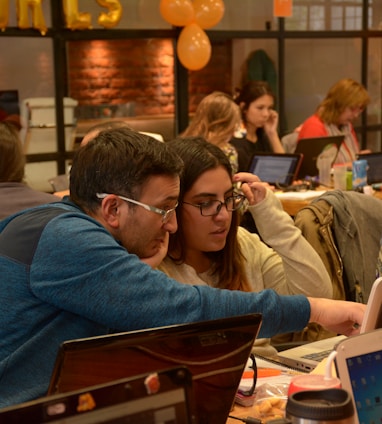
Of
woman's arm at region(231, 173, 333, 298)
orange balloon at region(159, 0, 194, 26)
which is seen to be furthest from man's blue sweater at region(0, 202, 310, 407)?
orange balloon at region(159, 0, 194, 26)

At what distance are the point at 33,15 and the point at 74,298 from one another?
5.52 metres

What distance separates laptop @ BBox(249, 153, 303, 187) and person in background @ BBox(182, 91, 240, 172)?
181 millimetres

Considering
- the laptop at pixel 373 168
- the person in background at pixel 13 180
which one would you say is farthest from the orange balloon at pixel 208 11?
the person in background at pixel 13 180

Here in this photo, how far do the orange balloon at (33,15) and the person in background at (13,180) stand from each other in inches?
133

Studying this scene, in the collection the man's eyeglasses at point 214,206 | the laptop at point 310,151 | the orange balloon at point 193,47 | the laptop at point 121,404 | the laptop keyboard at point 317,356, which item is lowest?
the laptop keyboard at point 317,356

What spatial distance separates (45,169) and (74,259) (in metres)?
5.62

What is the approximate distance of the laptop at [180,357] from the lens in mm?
1683

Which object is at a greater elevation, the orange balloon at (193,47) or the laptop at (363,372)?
the orange balloon at (193,47)

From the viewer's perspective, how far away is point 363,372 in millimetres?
1645

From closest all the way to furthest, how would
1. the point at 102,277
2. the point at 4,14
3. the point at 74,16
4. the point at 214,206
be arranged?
the point at 102,277, the point at 214,206, the point at 4,14, the point at 74,16

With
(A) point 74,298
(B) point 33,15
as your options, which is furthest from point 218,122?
(A) point 74,298

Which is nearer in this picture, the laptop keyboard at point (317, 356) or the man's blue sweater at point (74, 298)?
the man's blue sweater at point (74, 298)

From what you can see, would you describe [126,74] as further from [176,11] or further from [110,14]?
[176,11]

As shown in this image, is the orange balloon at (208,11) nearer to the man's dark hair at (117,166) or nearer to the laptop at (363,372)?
the man's dark hair at (117,166)
